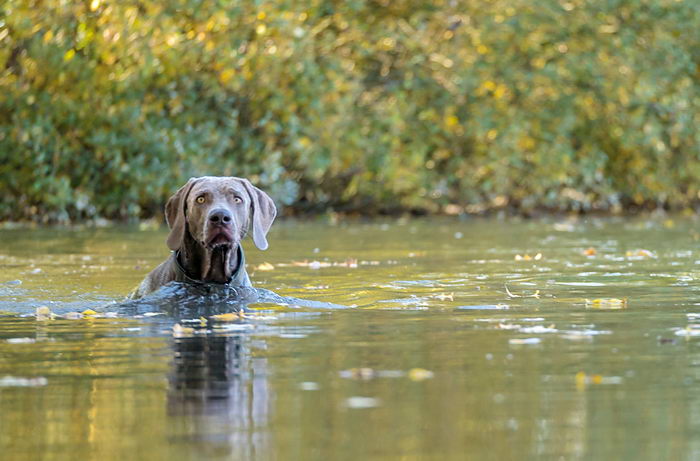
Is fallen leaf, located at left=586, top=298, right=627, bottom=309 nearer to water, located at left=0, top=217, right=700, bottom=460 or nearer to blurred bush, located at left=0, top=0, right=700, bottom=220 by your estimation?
water, located at left=0, top=217, right=700, bottom=460

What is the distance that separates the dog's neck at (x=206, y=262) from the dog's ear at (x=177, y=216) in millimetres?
79

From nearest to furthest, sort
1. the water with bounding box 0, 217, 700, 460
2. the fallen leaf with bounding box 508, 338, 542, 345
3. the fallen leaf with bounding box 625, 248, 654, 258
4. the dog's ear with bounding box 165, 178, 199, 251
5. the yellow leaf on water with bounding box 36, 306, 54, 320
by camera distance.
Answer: the water with bounding box 0, 217, 700, 460, the fallen leaf with bounding box 508, 338, 542, 345, the yellow leaf on water with bounding box 36, 306, 54, 320, the dog's ear with bounding box 165, 178, 199, 251, the fallen leaf with bounding box 625, 248, 654, 258

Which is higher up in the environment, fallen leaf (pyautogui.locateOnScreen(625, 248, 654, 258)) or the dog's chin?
the dog's chin

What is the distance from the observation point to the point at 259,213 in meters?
10.3

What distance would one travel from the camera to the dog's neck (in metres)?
9.91

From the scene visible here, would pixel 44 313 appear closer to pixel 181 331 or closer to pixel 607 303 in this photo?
pixel 181 331

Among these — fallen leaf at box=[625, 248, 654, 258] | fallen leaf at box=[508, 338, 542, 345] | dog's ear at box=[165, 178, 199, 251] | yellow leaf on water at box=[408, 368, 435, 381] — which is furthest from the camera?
fallen leaf at box=[625, 248, 654, 258]

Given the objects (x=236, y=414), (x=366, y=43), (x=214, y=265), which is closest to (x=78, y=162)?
(x=366, y=43)

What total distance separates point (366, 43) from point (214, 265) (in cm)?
1551

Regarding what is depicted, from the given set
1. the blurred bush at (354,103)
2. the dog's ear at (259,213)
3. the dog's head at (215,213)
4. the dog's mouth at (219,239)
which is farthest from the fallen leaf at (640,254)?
the blurred bush at (354,103)

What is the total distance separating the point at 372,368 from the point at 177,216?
3826mm

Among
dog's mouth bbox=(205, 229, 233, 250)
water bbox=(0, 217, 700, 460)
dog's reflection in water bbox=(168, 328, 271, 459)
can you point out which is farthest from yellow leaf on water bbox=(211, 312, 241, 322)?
dog's reflection in water bbox=(168, 328, 271, 459)

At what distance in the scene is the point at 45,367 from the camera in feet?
21.9

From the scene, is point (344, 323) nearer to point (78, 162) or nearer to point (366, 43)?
point (78, 162)
